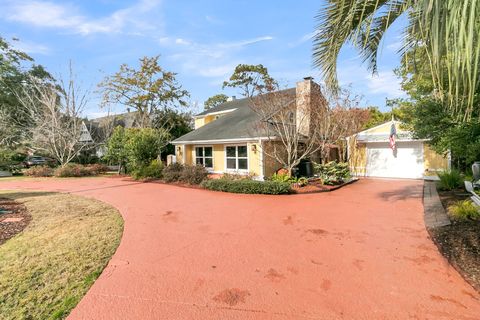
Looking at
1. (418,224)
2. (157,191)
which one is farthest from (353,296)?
(157,191)

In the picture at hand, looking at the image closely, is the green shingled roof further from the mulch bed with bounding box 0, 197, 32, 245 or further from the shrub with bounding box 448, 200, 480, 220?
the mulch bed with bounding box 0, 197, 32, 245

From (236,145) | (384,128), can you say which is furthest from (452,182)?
(236,145)

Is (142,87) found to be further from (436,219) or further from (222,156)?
(436,219)

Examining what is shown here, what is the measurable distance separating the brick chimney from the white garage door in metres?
5.65

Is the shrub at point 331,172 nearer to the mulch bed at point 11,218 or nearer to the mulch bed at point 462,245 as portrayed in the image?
the mulch bed at point 462,245

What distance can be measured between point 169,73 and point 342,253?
2962 cm

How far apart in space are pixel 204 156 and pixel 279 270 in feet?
46.0

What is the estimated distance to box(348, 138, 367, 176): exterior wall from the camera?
1748cm

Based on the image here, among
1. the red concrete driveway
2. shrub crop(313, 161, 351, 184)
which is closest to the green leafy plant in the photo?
shrub crop(313, 161, 351, 184)

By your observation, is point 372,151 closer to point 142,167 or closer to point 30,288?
point 142,167

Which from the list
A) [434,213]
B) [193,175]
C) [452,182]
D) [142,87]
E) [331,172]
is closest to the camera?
[434,213]

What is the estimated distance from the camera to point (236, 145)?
15.5m

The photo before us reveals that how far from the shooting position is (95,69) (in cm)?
2661

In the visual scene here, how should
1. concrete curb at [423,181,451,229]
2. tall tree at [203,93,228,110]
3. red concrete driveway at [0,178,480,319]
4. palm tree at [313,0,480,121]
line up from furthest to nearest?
tall tree at [203,93,228,110] → concrete curb at [423,181,451,229] → red concrete driveway at [0,178,480,319] → palm tree at [313,0,480,121]
